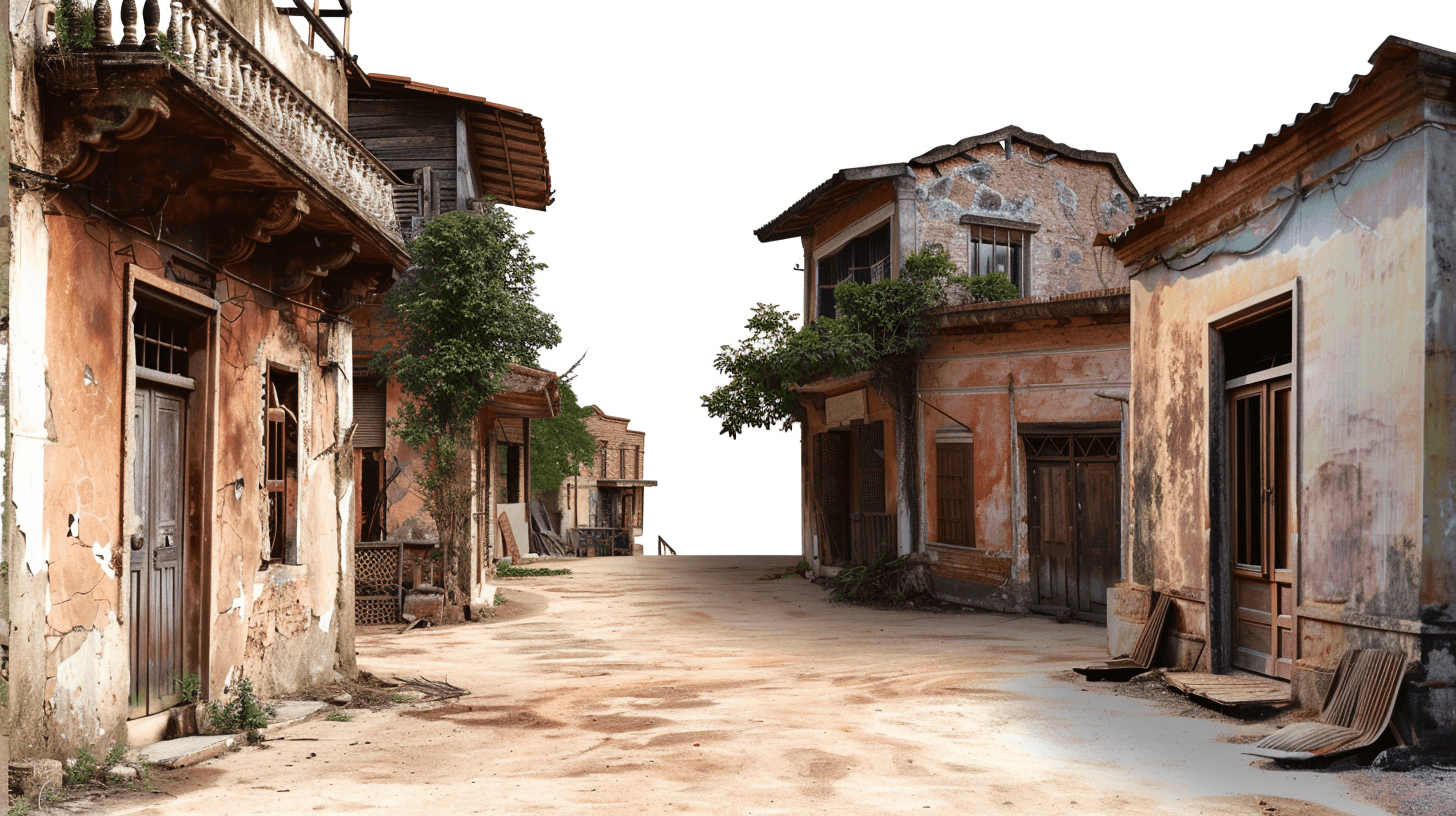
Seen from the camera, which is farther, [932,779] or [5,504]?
[932,779]

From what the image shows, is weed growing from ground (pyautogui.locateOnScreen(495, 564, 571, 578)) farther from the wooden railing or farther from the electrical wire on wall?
the electrical wire on wall

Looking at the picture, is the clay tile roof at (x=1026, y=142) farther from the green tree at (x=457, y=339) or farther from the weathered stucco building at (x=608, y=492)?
the weathered stucco building at (x=608, y=492)

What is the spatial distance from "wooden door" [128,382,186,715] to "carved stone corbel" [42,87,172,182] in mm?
1612

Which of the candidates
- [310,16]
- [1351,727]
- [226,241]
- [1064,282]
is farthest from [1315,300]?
[1064,282]

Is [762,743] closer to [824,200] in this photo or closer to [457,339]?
[457,339]

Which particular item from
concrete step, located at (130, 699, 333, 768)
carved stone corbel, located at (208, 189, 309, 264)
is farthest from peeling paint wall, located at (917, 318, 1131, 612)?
carved stone corbel, located at (208, 189, 309, 264)

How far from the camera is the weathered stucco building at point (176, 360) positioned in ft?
17.7

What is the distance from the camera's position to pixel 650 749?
6.72 meters

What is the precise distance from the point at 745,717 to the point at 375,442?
9.36 metres

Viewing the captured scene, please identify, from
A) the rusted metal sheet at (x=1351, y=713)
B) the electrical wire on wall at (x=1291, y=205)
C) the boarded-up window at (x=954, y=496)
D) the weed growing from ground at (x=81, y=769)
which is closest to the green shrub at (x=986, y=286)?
the boarded-up window at (x=954, y=496)

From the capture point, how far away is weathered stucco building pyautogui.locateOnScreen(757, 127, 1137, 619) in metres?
14.6

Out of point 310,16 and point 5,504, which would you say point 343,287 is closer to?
point 310,16

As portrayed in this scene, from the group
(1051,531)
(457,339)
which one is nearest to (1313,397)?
(1051,531)

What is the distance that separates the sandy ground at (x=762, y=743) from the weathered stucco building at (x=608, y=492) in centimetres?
2396
